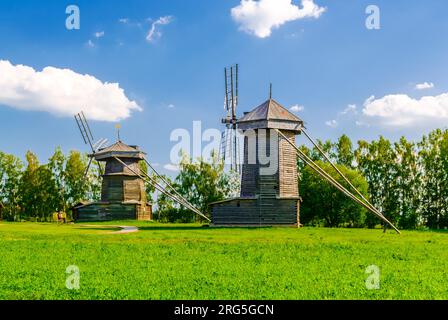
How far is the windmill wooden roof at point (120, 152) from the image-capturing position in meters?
63.7

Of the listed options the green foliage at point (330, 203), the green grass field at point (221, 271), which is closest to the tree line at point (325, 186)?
the green foliage at point (330, 203)

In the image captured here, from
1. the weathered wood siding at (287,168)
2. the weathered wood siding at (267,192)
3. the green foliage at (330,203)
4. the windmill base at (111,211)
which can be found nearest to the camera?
the weathered wood siding at (267,192)

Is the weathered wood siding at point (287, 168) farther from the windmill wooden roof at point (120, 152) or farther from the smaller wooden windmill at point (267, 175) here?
the windmill wooden roof at point (120, 152)

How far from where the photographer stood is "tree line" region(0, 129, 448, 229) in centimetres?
6312

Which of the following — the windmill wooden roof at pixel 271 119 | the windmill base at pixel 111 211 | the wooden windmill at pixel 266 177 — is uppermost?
the windmill wooden roof at pixel 271 119

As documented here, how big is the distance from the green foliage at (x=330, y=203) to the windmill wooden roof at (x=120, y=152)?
862 inches

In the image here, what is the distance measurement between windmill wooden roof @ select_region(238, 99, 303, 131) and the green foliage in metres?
18.2

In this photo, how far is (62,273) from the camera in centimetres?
1562

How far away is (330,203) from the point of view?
62.9m

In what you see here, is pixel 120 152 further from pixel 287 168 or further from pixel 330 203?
pixel 330 203

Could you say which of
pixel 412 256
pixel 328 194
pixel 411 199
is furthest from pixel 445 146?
pixel 412 256

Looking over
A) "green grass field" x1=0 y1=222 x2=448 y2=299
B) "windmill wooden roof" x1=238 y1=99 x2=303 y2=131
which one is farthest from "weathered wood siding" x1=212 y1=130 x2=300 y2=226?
"green grass field" x1=0 y1=222 x2=448 y2=299

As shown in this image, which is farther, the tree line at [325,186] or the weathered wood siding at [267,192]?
the tree line at [325,186]
